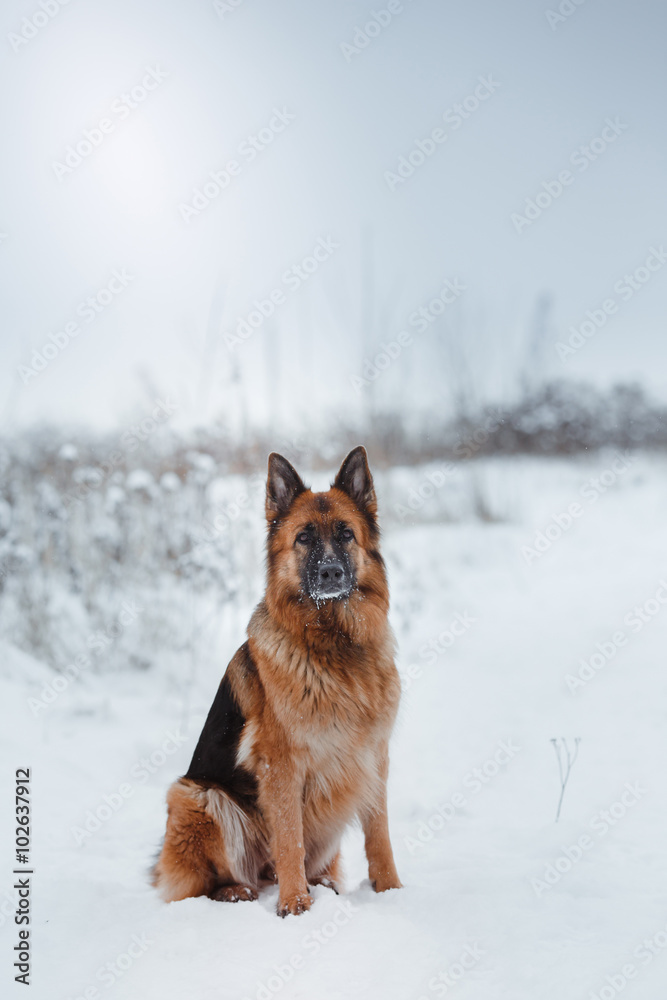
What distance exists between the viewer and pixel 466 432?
29.9 ft

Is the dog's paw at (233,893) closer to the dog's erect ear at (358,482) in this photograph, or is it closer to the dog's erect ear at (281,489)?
the dog's erect ear at (281,489)

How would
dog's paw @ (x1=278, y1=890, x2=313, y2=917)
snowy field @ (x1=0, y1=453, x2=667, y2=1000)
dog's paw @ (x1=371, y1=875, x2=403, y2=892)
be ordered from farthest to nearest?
1. dog's paw @ (x1=371, y1=875, x2=403, y2=892)
2. dog's paw @ (x1=278, y1=890, x2=313, y2=917)
3. snowy field @ (x1=0, y1=453, x2=667, y2=1000)

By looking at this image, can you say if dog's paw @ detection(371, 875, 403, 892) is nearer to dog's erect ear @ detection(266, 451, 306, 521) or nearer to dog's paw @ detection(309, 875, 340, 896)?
dog's paw @ detection(309, 875, 340, 896)

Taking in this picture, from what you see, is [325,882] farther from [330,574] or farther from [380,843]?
[330,574]

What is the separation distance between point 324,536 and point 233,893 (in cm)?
167

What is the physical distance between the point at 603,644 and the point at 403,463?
137 inches

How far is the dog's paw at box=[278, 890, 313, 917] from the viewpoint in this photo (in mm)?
2977

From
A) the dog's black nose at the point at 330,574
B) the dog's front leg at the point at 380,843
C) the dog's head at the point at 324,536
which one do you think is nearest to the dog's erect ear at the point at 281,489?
the dog's head at the point at 324,536

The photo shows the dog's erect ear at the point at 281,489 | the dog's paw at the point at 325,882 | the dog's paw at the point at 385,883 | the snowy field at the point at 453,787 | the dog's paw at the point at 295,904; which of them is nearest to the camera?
the snowy field at the point at 453,787

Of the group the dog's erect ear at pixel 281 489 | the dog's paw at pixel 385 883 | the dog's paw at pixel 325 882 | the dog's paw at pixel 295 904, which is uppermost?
the dog's erect ear at pixel 281 489

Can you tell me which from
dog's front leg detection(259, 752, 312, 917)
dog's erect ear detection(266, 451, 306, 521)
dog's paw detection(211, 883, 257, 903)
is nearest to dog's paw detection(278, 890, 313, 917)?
dog's front leg detection(259, 752, 312, 917)

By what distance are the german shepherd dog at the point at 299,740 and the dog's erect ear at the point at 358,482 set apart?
5.9 inches

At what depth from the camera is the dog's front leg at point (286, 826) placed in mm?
3027

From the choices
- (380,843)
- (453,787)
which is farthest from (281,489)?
(453,787)
